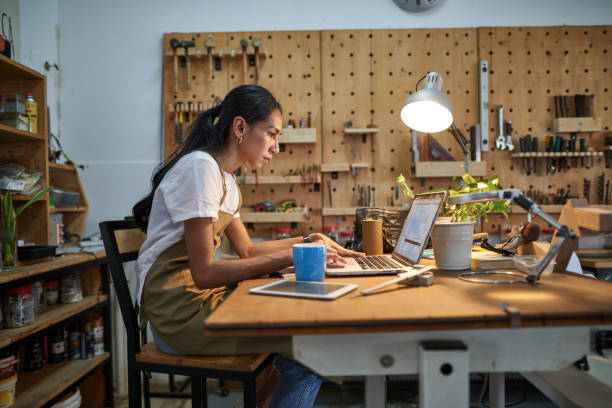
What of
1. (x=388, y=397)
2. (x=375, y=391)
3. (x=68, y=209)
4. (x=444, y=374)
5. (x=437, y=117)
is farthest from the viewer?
(x=68, y=209)

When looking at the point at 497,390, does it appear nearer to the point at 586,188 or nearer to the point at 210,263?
the point at 210,263

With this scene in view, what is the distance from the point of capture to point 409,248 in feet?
4.20

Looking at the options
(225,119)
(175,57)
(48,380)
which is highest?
(175,57)

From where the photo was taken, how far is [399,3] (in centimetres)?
286

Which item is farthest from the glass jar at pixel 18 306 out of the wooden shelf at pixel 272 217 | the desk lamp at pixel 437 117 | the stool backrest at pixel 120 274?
the desk lamp at pixel 437 117

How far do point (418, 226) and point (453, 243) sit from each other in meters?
0.13

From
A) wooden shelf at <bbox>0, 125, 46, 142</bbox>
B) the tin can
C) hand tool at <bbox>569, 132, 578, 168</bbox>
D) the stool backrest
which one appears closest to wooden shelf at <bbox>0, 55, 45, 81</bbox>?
the tin can

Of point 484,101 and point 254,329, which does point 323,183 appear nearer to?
point 484,101

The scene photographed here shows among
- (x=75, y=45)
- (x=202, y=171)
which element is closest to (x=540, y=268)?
(x=202, y=171)

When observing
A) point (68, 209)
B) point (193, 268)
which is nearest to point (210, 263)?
point (193, 268)

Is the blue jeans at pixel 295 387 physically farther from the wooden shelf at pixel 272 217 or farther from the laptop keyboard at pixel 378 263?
the wooden shelf at pixel 272 217

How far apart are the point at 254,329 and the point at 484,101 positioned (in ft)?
8.93

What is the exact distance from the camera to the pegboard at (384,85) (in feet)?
9.35

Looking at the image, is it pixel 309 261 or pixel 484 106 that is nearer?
pixel 309 261
